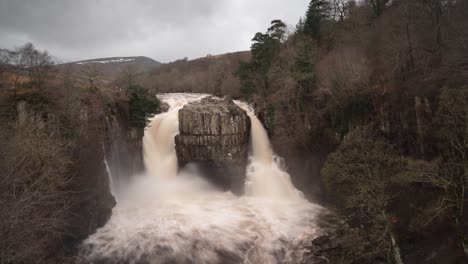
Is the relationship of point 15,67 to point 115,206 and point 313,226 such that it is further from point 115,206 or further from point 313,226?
point 313,226

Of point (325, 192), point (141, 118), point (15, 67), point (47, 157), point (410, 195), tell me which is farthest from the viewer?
point (141, 118)

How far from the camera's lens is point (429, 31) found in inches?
805

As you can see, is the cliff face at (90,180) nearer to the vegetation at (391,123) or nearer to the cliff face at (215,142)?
the cliff face at (215,142)

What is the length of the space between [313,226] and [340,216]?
2.09 m

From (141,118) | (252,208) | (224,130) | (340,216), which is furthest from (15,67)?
(340,216)

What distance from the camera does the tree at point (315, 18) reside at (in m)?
38.0

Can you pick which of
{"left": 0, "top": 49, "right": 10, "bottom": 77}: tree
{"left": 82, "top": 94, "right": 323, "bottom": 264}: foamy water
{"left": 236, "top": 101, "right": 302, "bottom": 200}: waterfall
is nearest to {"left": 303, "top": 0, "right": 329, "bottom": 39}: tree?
{"left": 82, "top": 94, "right": 323, "bottom": 264}: foamy water

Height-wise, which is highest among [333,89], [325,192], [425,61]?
[425,61]

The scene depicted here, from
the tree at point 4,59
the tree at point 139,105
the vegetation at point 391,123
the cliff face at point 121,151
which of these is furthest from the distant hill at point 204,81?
the tree at point 4,59

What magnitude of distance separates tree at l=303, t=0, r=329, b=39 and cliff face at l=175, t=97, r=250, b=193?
1897 cm

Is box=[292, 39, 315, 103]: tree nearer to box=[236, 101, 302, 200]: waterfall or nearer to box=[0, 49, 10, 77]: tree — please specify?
box=[236, 101, 302, 200]: waterfall

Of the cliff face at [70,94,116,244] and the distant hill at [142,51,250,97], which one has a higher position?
the distant hill at [142,51,250,97]

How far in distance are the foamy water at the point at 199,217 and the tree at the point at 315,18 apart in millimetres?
15784

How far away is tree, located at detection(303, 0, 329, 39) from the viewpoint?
37969 millimetres
